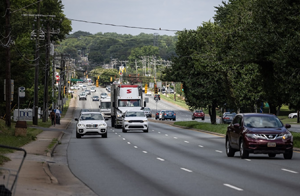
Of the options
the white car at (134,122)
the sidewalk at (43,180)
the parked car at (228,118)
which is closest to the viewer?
the sidewalk at (43,180)

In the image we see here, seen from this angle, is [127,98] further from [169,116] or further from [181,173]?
[181,173]

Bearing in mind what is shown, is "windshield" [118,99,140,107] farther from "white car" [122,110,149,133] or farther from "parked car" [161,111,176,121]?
"parked car" [161,111,176,121]

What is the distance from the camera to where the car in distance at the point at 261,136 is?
21906mm

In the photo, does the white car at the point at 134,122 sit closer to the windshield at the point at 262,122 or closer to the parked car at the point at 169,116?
the windshield at the point at 262,122

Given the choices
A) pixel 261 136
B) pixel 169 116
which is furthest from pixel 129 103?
pixel 169 116

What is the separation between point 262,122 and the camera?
2312 centimetres

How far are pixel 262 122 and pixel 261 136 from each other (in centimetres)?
119

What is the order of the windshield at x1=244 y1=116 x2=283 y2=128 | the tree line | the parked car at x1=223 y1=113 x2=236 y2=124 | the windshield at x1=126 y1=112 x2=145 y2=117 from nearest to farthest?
the windshield at x1=244 y1=116 x2=283 y2=128, the tree line, the windshield at x1=126 y1=112 x2=145 y2=117, the parked car at x1=223 y1=113 x2=236 y2=124

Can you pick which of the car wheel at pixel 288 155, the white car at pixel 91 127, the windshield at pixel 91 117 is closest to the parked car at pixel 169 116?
the windshield at pixel 91 117

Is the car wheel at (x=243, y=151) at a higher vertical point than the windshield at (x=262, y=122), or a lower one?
lower

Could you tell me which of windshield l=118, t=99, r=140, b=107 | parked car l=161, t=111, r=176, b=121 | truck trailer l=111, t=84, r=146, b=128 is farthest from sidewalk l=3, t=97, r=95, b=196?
parked car l=161, t=111, r=176, b=121

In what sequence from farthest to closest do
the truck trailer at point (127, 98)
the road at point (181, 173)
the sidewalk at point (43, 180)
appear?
the truck trailer at point (127, 98)
the road at point (181, 173)
the sidewalk at point (43, 180)

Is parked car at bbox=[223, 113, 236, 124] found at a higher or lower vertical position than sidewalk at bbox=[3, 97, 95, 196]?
lower

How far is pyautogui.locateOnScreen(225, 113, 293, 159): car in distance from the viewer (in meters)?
21.9
